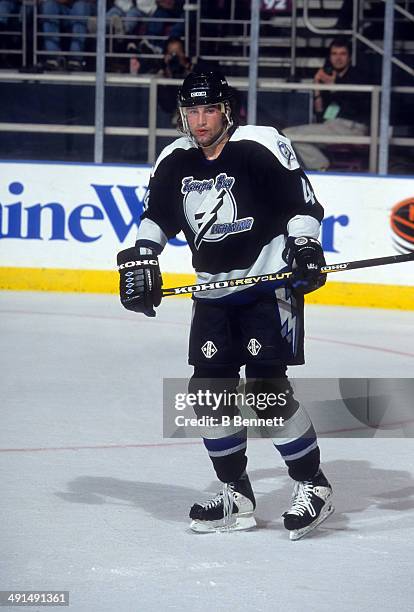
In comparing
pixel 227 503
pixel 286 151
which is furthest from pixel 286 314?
pixel 227 503

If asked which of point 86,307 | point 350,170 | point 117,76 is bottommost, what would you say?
point 86,307

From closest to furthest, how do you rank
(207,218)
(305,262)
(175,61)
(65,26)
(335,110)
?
(305,262) < (207,218) < (335,110) < (175,61) < (65,26)

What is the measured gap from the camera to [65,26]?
1012 centimetres

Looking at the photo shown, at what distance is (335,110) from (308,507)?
576 cm

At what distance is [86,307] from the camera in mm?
7820

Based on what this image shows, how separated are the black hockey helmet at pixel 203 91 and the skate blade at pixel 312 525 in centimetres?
114

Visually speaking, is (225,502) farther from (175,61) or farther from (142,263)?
(175,61)

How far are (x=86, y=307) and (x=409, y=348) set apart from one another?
6.89 ft

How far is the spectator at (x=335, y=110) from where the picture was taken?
8.69 metres

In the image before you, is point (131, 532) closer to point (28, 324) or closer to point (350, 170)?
point (28, 324)

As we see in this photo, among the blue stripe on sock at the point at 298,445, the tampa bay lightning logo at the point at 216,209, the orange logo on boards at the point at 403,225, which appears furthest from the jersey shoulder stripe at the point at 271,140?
the orange logo on boards at the point at 403,225

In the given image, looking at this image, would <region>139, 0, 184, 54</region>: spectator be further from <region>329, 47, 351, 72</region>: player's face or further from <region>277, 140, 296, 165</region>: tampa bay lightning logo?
<region>277, 140, 296, 165</region>: tampa bay lightning logo

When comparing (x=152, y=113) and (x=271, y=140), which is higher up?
(x=271, y=140)

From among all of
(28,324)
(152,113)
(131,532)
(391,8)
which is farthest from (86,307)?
(131,532)
